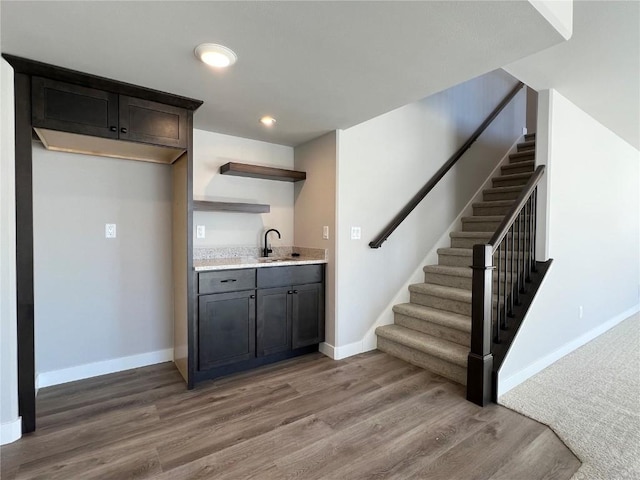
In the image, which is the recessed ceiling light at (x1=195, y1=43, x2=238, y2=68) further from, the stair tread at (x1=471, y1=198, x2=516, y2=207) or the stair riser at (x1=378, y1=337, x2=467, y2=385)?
the stair tread at (x1=471, y1=198, x2=516, y2=207)

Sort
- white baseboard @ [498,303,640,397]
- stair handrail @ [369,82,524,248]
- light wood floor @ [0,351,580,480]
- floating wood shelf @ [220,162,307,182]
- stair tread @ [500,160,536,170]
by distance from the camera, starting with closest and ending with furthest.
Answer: light wood floor @ [0,351,580,480] < white baseboard @ [498,303,640,397] < floating wood shelf @ [220,162,307,182] < stair handrail @ [369,82,524,248] < stair tread @ [500,160,536,170]

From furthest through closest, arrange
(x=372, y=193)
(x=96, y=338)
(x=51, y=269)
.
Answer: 1. (x=372, y=193)
2. (x=96, y=338)
3. (x=51, y=269)

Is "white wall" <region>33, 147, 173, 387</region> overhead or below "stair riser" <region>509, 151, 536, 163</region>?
below

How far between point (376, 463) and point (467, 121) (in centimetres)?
394

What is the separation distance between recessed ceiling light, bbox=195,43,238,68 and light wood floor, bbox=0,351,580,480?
2144 millimetres

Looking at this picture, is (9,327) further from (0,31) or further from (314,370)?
(314,370)

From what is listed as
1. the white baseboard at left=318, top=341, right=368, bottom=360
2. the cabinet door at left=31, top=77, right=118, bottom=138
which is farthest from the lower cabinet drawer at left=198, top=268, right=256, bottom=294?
the cabinet door at left=31, top=77, right=118, bottom=138

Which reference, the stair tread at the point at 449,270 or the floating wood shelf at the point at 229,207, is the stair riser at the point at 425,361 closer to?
the stair tread at the point at 449,270

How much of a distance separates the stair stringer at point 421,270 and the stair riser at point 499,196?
71mm

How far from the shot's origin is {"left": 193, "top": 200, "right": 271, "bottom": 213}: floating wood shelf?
287 centimetres

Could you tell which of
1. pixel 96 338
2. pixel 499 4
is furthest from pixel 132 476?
pixel 499 4

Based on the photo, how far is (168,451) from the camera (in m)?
1.79

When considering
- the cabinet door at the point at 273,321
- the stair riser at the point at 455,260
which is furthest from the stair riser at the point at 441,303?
the cabinet door at the point at 273,321

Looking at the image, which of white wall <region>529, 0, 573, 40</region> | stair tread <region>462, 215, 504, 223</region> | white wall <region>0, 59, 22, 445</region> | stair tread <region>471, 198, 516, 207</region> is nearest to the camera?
white wall <region>529, 0, 573, 40</region>
